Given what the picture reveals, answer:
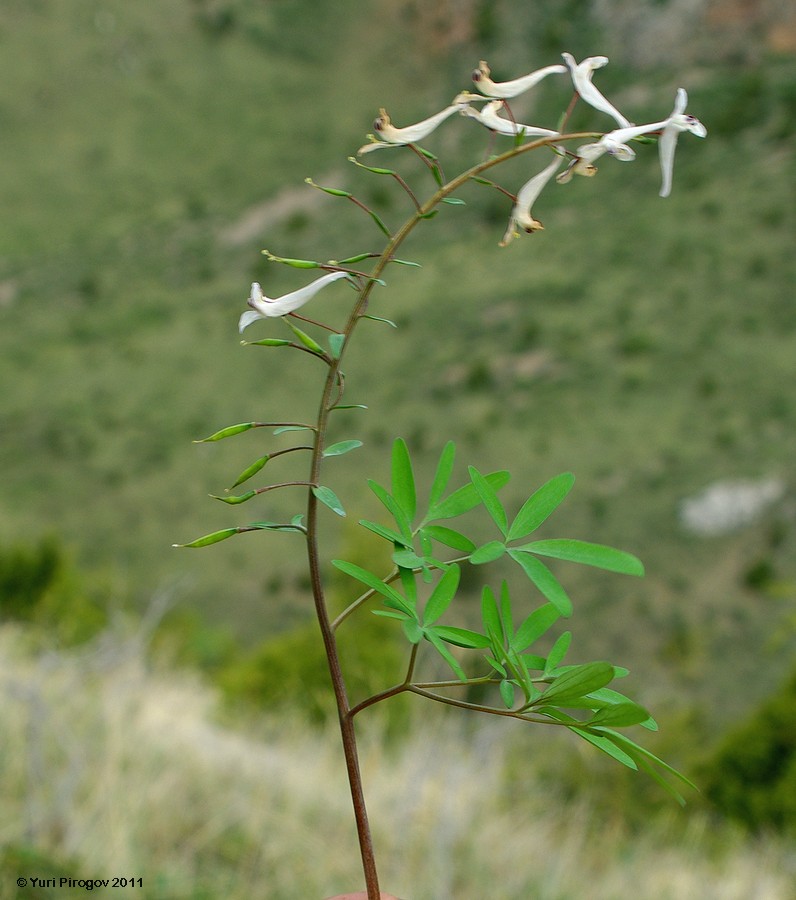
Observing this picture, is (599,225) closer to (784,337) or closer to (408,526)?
(784,337)

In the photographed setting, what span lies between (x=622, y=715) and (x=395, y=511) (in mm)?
142

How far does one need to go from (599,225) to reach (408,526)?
25080 mm

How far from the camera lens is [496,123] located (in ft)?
1.44

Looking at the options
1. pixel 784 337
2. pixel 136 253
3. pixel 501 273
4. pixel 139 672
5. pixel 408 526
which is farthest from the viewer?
pixel 136 253

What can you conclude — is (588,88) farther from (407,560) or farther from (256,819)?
(256,819)

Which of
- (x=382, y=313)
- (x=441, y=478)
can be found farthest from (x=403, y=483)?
(x=382, y=313)

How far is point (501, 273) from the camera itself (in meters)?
24.3

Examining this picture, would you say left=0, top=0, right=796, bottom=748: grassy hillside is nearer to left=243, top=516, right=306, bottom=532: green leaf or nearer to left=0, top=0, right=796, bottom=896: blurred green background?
left=0, top=0, right=796, bottom=896: blurred green background

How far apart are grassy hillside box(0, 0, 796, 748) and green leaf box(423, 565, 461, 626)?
30.3ft

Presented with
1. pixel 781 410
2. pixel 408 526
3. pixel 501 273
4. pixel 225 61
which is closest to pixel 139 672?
pixel 408 526

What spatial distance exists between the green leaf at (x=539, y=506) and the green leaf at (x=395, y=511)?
49mm

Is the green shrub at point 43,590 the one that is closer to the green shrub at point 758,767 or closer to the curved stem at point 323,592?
the green shrub at point 758,767

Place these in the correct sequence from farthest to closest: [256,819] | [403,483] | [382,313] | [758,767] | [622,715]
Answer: [382,313]
[758,767]
[256,819]
[403,483]
[622,715]

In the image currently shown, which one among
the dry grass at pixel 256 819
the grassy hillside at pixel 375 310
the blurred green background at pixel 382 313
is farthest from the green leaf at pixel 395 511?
the grassy hillside at pixel 375 310
